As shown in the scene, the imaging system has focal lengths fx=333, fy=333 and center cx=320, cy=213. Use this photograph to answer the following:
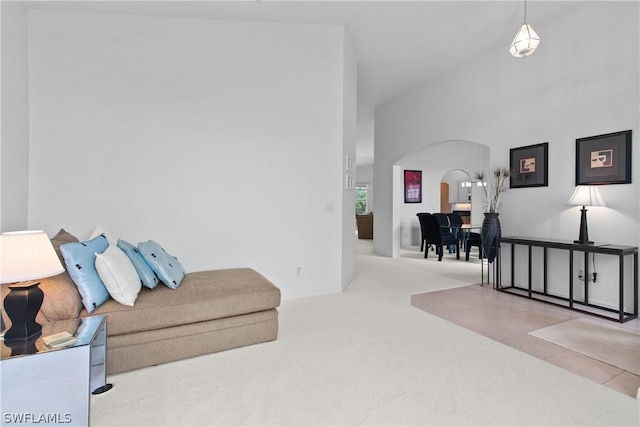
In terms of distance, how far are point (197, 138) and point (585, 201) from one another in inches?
166

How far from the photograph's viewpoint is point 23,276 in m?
1.80

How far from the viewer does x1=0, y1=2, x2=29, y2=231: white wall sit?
2.91 meters

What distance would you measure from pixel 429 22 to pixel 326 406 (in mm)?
4194

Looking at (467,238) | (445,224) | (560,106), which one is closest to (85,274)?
(560,106)

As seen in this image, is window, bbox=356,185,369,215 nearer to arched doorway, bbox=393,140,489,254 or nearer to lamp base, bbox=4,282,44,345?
arched doorway, bbox=393,140,489,254

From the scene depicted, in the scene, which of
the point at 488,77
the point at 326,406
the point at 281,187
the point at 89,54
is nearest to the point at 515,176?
the point at 488,77

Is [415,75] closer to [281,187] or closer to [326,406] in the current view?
[281,187]

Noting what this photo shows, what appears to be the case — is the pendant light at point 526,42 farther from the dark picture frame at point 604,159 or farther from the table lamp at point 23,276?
the table lamp at point 23,276

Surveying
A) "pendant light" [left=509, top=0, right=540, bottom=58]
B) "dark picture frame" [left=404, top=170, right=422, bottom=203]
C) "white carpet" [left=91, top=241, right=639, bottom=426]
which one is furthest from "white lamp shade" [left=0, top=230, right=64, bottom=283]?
"dark picture frame" [left=404, top=170, right=422, bottom=203]

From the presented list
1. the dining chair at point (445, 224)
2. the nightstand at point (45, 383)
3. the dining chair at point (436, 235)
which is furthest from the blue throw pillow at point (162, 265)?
the dining chair at point (445, 224)

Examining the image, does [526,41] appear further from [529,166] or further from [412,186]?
[412,186]

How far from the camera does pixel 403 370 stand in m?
2.25

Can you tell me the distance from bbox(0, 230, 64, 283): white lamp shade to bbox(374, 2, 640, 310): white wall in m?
4.82

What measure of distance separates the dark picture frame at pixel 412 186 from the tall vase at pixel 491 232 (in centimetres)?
384
